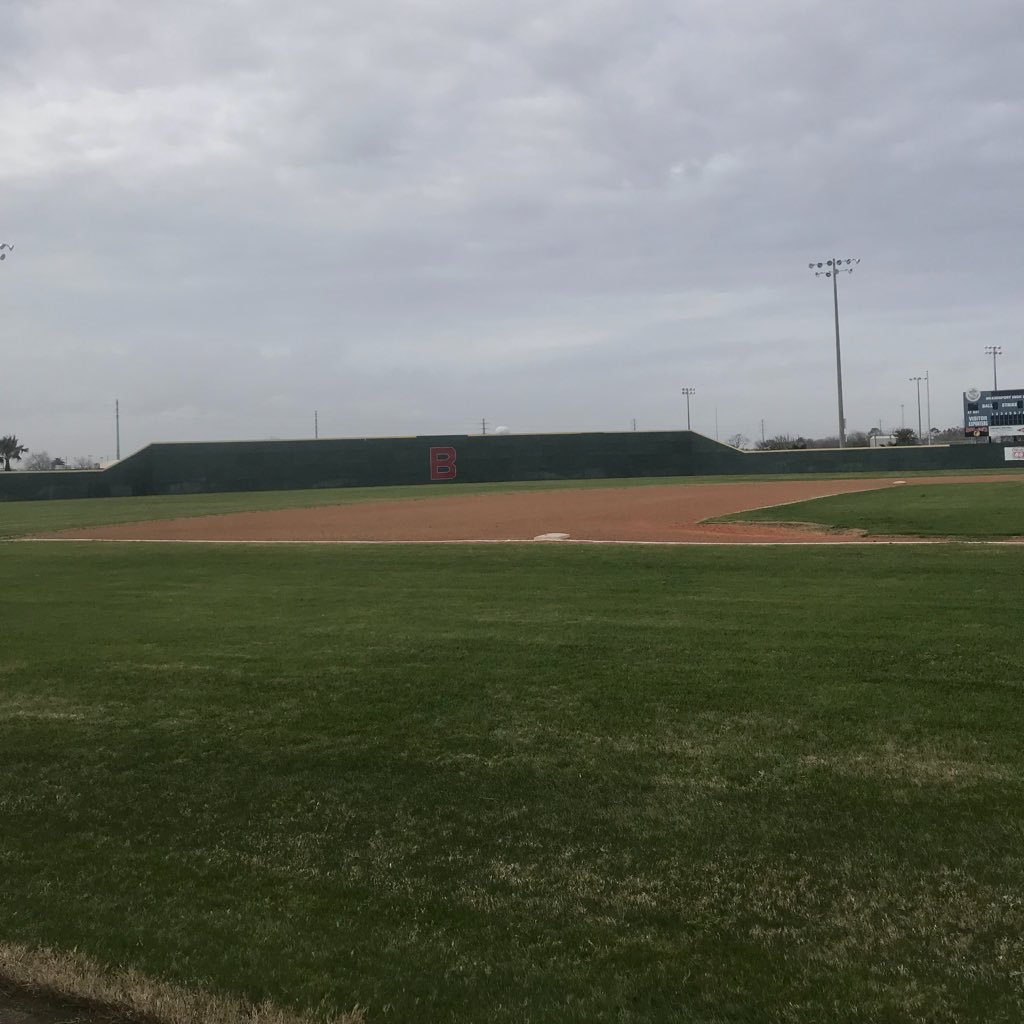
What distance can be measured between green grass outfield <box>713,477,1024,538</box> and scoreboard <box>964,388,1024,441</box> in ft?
128

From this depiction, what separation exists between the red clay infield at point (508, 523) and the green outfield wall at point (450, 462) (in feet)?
64.0

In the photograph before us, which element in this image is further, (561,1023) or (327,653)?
(327,653)

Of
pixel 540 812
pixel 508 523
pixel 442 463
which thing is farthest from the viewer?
pixel 442 463

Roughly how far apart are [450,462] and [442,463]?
18.9 inches

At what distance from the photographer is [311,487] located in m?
49.8

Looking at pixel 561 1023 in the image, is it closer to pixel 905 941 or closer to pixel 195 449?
pixel 905 941

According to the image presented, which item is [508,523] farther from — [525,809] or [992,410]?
[992,410]

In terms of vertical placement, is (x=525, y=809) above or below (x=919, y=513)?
below

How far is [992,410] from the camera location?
60.7m

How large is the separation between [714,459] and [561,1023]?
52.6 m

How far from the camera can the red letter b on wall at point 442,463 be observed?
51.8 metres

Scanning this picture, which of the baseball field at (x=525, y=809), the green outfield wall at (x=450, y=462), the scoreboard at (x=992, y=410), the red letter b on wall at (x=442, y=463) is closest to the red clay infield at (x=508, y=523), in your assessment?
the baseball field at (x=525, y=809)

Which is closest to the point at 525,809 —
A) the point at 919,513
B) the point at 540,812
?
the point at 540,812

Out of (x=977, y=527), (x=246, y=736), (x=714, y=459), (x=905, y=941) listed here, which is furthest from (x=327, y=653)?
(x=714, y=459)
